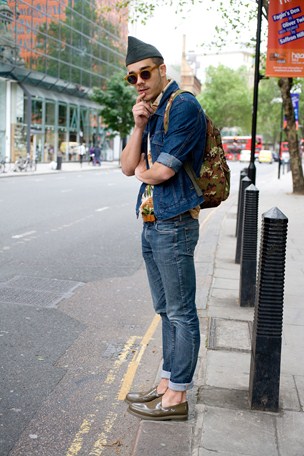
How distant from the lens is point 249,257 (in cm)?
607

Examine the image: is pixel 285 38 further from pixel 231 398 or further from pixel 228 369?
pixel 231 398

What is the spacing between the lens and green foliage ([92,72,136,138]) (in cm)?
4906

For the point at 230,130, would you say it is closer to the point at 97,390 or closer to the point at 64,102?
the point at 64,102

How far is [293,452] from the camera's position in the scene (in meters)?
3.03

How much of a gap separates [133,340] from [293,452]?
213cm

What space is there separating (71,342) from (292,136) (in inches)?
689

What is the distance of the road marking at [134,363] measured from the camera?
3889 mm

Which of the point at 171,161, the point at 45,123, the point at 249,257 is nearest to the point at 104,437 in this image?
the point at 171,161

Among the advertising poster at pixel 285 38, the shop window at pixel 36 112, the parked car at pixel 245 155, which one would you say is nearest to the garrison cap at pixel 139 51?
the advertising poster at pixel 285 38

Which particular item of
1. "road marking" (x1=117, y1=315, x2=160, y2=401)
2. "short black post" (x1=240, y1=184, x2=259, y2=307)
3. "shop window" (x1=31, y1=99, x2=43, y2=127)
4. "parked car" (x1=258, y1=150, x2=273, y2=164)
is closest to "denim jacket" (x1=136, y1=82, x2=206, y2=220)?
"road marking" (x1=117, y1=315, x2=160, y2=401)

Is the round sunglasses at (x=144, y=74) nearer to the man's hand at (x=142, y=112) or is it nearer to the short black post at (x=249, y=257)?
the man's hand at (x=142, y=112)

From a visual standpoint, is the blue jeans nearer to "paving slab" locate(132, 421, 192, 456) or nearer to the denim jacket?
the denim jacket

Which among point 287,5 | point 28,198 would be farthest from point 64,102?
point 287,5

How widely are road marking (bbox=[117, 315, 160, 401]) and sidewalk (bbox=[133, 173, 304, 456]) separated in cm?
43
